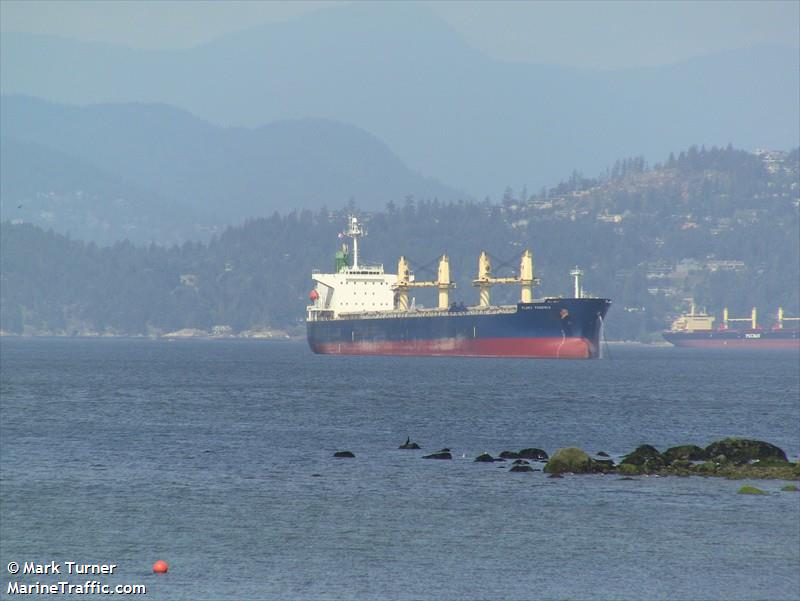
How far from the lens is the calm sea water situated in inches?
1292

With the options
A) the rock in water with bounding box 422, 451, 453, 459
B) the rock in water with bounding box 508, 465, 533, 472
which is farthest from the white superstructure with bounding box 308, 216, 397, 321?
the rock in water with bounding box 508, 465, 533, 472

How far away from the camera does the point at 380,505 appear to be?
4144cm

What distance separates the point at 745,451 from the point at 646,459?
3.48 metres

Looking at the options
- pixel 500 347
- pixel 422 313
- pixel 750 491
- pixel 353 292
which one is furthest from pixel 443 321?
pixel 750 491

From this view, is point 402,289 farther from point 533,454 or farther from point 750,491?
point 750,491

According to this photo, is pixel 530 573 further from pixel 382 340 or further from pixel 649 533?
pixel 382 340

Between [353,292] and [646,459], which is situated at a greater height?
[353,292]

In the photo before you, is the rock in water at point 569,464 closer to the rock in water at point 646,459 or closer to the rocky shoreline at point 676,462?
the rocky shoreline at point 676,462

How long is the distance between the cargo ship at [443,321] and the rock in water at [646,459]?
70993 millimetres

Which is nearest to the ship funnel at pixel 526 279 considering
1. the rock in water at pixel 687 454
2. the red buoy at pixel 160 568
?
the rock in water at pixel 687 454

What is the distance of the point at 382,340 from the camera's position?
14425cm

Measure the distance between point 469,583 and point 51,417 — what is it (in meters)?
41.7

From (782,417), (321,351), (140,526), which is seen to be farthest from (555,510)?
(321,351)

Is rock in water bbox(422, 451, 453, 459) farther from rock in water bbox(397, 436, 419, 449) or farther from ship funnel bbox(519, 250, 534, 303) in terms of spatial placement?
ship funnel bbox(519, 250, 534, 303)
